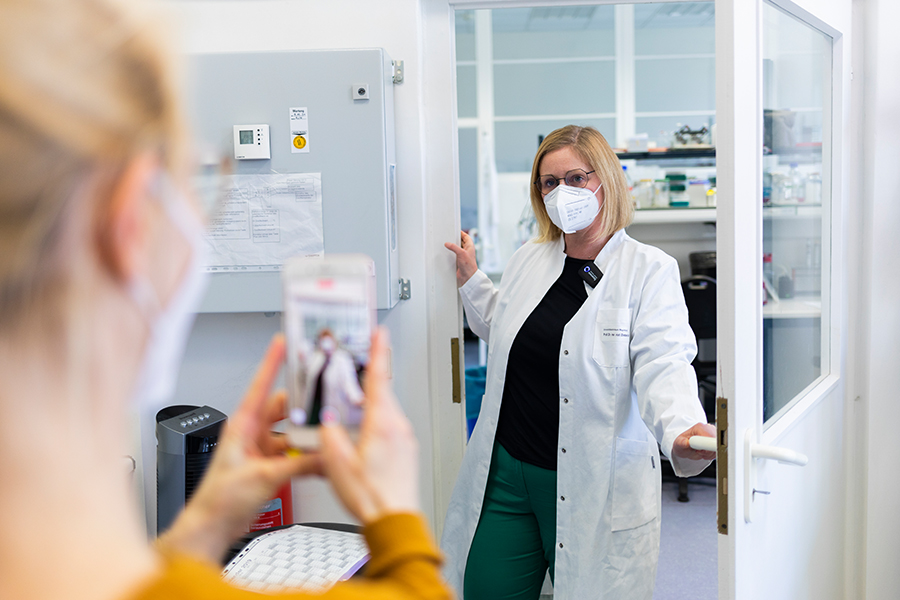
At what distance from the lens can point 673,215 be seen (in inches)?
181

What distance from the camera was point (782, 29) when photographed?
1455 millimetres

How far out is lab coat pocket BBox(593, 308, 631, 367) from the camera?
174 centimetres

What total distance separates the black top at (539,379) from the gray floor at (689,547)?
48.8 inches

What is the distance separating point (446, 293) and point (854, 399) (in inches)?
43.2

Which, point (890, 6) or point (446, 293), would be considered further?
point (446, 293)

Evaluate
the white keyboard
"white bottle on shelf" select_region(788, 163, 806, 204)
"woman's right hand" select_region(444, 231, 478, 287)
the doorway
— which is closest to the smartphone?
the white keyboard

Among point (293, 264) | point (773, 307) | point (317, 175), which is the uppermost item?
point (317, 175)

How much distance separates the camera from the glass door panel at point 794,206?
143 centimetres

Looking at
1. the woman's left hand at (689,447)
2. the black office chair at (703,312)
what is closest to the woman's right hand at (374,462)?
the woman's left hand at (689,447)

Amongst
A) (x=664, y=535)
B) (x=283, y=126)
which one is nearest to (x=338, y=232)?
(x=283, y=126)

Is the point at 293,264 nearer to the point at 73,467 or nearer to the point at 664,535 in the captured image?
the point at 73,467

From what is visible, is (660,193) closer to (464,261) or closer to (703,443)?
(464,261)

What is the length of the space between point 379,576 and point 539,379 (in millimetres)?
1348

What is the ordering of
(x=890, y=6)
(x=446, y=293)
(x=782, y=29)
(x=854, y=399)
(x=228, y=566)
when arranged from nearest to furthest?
(x=228, y=566)
(x=782, y=29)
(x=890, y=6)
(x=854, y=399)
(x=446, y=293)
